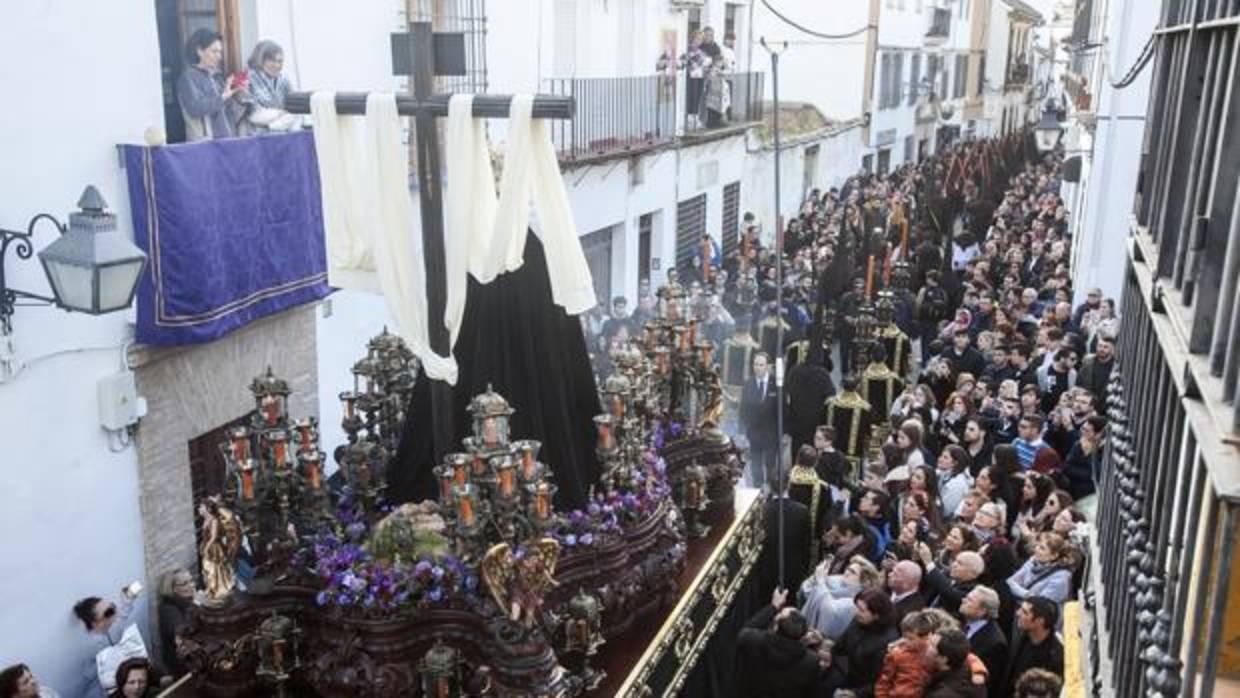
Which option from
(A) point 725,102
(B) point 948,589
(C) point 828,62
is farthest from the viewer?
(C) point 828,62

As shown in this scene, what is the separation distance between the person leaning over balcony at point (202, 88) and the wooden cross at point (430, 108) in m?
2.84

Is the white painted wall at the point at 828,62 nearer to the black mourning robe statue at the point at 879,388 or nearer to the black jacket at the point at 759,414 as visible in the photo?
the black mourning robe statue at the point at 879,388

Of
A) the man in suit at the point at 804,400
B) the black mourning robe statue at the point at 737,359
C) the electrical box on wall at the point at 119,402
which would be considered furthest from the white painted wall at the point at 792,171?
the electrical box on wall at the point at 119,402

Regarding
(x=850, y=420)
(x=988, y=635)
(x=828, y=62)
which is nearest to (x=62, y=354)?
(x=988, y=635)

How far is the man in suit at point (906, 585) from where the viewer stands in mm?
6363

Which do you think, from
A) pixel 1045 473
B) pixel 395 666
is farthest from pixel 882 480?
pixel 395 666

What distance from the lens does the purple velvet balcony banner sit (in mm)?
7223

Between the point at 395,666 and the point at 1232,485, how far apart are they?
3.46m

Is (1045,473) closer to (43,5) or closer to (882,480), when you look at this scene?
(882,480)

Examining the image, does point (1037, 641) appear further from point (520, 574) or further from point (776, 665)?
point (520, 574)

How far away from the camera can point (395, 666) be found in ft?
16.1

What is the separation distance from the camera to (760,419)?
34.4ft

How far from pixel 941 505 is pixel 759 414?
2737 mm

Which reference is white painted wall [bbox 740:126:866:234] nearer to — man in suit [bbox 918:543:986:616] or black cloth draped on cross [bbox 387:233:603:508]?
man in suit [bbox 918:543:986:616]
